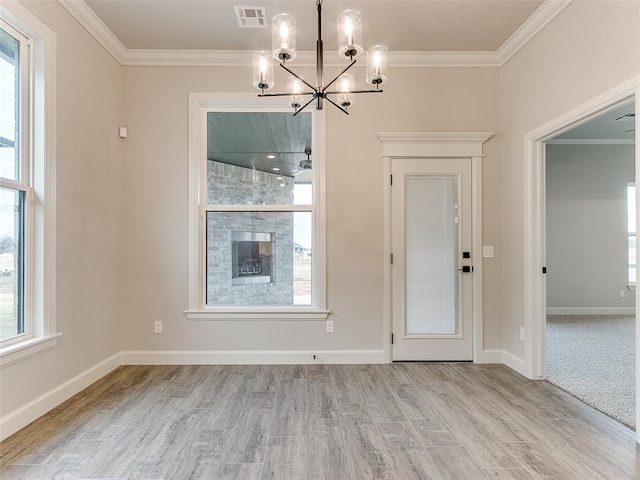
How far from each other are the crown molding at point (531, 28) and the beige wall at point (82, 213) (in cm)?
368

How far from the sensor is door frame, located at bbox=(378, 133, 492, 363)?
134 inches

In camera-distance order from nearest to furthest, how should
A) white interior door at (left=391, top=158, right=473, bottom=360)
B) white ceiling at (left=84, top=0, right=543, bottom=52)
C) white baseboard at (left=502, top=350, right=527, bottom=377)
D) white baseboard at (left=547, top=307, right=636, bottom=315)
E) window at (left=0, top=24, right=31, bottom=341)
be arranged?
A: window at (left=0, top=24, right=31, bottom=341)
white ceiling at (left=84, top=0, right=543, bottom=52)
white baseboard at (left=502, top=350, right=527, bottom=377)
white interior door at (left=391, top=158, right=473, bottom=360)
white baseboard at (left=547, top=307, right=636, bottom=315)

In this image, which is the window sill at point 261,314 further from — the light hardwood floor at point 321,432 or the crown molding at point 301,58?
the crown molding at point 301,58

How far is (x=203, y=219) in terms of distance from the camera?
342 centimetres

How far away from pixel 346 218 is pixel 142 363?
2.44m

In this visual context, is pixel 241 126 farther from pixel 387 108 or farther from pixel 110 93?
pixel 387 108

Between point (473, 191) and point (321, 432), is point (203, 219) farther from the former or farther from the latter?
point (473, 191)

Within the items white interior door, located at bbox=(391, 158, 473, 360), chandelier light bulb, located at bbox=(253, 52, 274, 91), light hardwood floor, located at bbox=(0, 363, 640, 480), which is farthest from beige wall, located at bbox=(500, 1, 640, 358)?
chandelier light bulb, located at bbox=(253, 52, 274, 91)

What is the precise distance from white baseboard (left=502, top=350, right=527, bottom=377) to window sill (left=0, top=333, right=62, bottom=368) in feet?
12.4

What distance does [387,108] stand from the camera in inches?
135

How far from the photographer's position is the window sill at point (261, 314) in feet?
11.1

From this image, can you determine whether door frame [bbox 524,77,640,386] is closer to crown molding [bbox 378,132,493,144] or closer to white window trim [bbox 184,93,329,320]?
crown molding [bbox 378,132,493,144]

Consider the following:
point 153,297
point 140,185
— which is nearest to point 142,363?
point 153,297

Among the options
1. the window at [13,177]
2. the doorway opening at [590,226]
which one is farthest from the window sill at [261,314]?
the doorway opening at [590,226]
